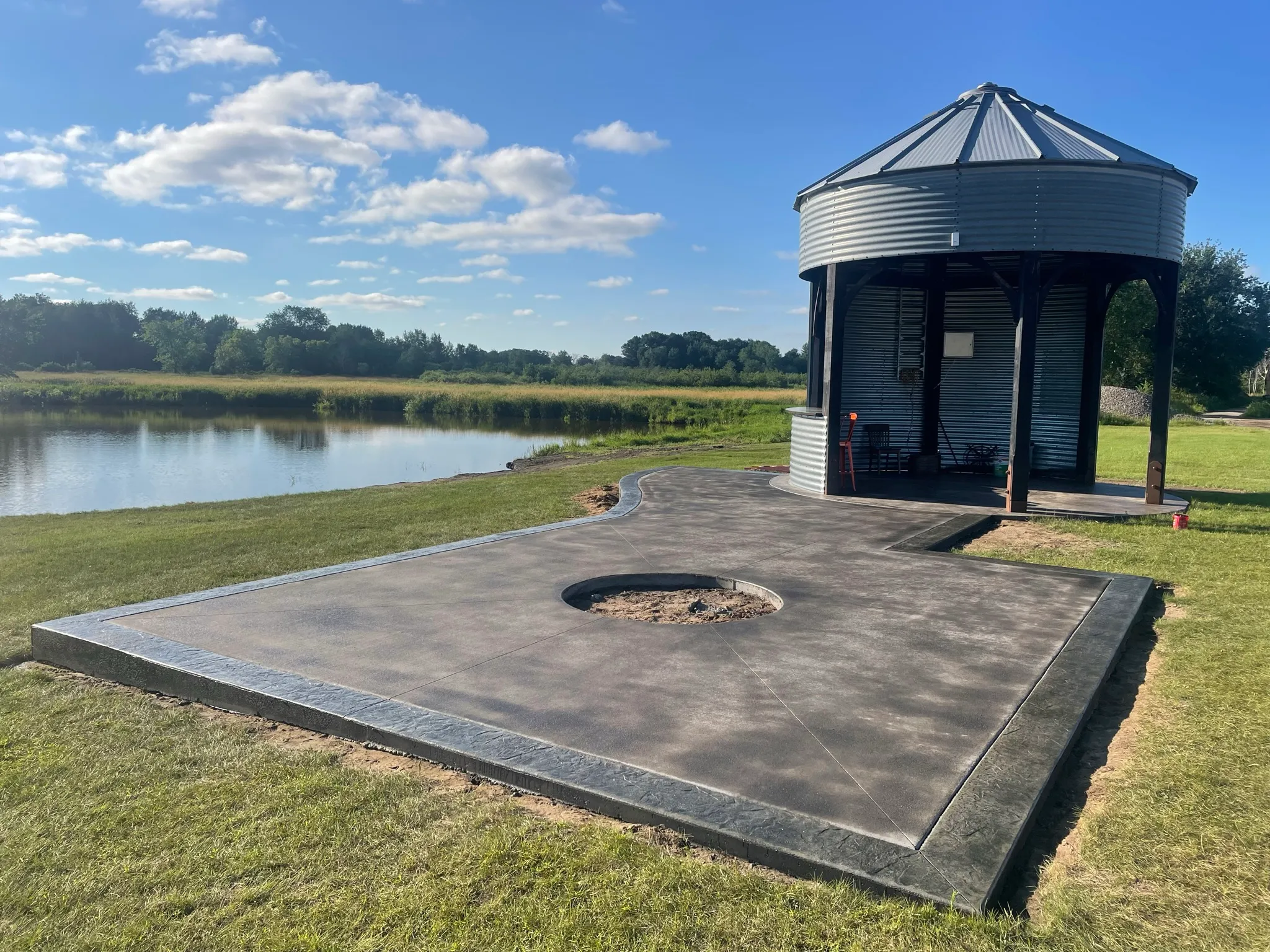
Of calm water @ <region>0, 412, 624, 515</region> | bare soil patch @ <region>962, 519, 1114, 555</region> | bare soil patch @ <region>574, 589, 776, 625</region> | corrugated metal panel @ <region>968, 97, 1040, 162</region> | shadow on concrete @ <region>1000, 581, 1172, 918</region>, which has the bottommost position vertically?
calm water @ <region>0, 412, 624, 515</region>

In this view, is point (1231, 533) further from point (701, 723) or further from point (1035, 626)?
point (701, 723)

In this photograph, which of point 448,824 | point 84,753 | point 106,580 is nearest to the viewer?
point 448,824

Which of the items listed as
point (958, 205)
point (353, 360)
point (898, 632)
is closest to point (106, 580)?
point (898, 632)

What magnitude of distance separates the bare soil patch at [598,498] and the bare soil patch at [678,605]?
372 centimetres

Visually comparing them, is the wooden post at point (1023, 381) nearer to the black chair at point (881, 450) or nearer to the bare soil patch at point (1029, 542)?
the bare soil patch at point (1029, 542)

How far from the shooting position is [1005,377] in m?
12.2

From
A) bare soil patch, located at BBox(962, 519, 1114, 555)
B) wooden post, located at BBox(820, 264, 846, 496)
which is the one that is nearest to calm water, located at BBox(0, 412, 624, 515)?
wooden post, located at BBox(820, 264, 846, 496)

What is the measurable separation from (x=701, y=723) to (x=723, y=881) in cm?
101

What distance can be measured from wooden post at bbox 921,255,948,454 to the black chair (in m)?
0.49

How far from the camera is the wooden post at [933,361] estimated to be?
12242mm

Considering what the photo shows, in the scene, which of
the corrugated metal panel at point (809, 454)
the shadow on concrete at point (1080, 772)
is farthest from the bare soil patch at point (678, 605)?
the corrugated metal panel at point (809, 454)

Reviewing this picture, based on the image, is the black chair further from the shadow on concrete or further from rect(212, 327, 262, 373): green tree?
rect(212, 327, 262, 373): green tree

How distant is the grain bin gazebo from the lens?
9.05 meters

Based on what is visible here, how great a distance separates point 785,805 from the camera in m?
2.79
